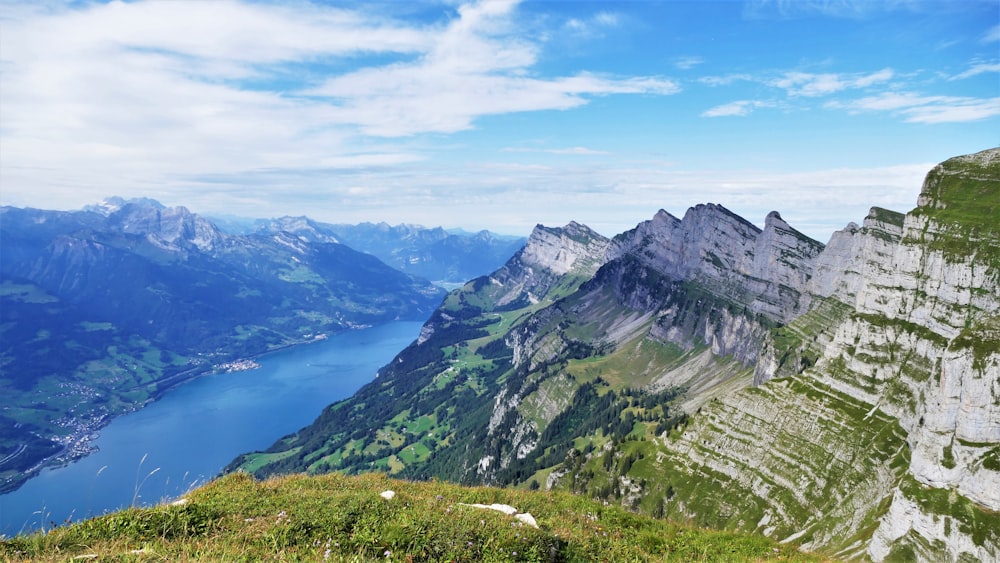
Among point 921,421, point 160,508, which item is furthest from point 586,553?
point 921,421

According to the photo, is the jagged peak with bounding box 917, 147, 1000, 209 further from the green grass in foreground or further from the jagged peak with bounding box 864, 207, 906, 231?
the green grass in foreground

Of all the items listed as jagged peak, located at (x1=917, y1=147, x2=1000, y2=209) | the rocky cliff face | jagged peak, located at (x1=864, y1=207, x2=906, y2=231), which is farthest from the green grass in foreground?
jagged peak, located at (x1=864, y1=207, x2=906, y2=231)

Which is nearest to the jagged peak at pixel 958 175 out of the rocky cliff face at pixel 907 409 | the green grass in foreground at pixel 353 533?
the rocky cliff face at pixel 907 409

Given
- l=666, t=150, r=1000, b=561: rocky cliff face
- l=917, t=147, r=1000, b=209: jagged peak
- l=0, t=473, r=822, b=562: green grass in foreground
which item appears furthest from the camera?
l=917, t=147, r=1000, b=209: jagged peak

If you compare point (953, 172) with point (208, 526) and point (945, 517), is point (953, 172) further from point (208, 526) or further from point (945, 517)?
point (208, 526)

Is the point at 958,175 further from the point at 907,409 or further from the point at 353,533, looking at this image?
the point at 353,533

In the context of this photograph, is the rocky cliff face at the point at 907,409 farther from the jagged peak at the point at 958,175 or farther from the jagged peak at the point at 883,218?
the jagged peak at the point at 883,218

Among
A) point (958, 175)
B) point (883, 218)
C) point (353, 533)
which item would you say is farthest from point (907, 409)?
point (353, 533)

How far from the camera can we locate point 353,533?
587 inches

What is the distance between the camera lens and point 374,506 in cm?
1709

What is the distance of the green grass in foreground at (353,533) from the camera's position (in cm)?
1318

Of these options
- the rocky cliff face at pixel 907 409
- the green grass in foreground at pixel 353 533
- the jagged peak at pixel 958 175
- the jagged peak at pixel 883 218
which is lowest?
the rocky cliff face at pixel 907 409

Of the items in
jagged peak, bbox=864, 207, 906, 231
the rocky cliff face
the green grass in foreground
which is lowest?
the rocky cliff face

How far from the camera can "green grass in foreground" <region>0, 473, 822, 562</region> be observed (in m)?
13.2
